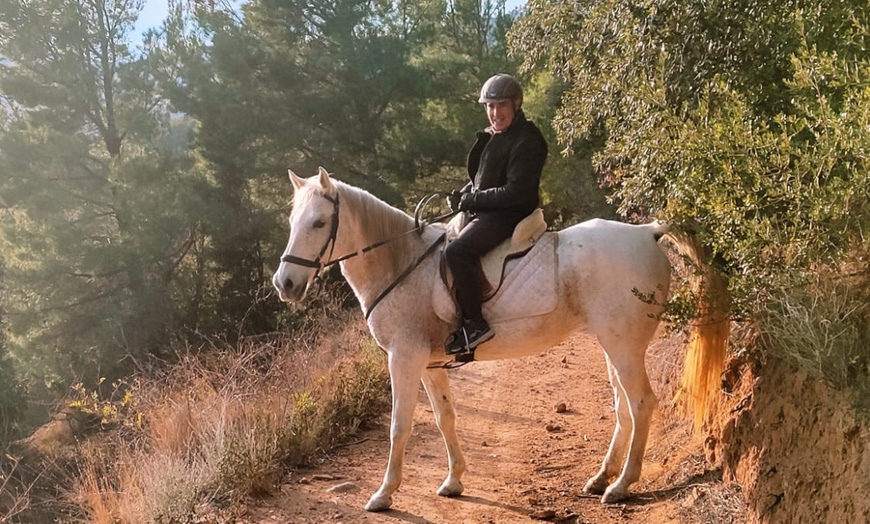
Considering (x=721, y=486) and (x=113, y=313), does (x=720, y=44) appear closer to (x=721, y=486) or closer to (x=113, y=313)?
(x=721, y=486)

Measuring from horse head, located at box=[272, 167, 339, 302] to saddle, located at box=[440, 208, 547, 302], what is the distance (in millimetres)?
751

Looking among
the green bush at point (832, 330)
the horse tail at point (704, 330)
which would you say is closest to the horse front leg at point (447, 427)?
the horse tail at point (704, 330)

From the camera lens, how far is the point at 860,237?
2.80 metres

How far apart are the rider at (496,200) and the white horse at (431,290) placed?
7.9 inches

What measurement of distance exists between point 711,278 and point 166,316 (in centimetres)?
1520

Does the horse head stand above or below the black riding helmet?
below

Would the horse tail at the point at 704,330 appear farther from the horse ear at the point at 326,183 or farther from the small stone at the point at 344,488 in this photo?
the small stone at the point at 344,488

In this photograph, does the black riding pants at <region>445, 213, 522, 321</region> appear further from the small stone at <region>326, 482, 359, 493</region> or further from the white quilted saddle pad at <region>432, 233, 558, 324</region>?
the small stone at <region>326, 482, 359, 493</region>

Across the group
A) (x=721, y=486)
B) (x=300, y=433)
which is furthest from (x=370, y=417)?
(x=721, y=486)

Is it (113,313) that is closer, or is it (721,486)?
(721,486)

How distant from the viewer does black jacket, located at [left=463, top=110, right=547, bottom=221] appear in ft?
13.0

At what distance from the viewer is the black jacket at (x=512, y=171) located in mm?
3961

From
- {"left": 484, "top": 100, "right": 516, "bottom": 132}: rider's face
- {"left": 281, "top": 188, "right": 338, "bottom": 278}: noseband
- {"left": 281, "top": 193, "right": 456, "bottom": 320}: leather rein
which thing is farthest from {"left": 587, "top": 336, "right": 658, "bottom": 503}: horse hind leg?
{"left": 281, "top": 188, "right": 338, "bottom": 278}: noseband

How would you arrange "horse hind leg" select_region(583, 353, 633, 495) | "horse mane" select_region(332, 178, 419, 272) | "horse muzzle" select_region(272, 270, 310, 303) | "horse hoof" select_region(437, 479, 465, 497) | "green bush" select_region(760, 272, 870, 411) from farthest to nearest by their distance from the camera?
"horse hoof" select_region(437, 479, 465, 497) → "horse hind leg" select_region(583, 353, 633, 495) → "horse mane" select_region(332, 178, 419, 272) → "horse muzzle" select_region(272, 270, 310, 303) → "green bush" select_region(760, 272, 870, 411)
